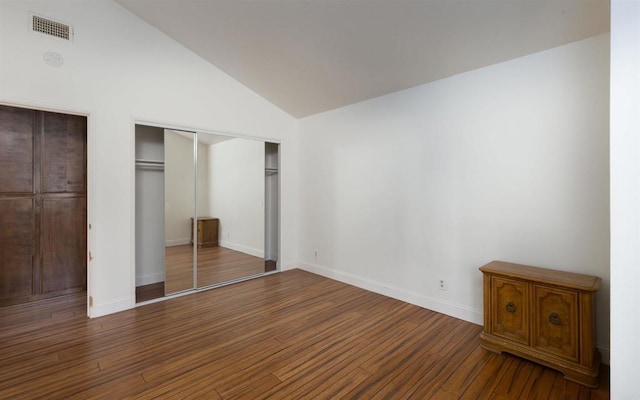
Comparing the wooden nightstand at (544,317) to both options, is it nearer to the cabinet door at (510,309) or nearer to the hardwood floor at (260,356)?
the cabinet door at (510,309)

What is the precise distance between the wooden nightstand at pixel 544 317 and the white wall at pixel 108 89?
381 cm

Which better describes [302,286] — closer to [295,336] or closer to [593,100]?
[295,336]

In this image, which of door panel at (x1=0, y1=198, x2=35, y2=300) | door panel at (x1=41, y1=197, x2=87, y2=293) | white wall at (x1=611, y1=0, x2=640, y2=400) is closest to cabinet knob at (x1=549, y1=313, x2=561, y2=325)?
white wall at (x1=611, y1=0, x2=640, y2=400)

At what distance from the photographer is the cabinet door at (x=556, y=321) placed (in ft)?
6.91

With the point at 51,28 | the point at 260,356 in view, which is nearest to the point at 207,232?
the point at 260,356

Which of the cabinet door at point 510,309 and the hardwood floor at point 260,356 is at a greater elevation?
the cabinet door at point 510,309

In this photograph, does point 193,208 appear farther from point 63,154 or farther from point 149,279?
point 63,154

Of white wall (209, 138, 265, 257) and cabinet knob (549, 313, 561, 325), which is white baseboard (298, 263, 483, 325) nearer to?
cabinet knob (549, 313, 561, 325)

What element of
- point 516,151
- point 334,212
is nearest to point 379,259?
point 334,212

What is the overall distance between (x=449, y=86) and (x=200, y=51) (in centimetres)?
313

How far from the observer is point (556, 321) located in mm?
2186

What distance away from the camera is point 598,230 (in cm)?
234

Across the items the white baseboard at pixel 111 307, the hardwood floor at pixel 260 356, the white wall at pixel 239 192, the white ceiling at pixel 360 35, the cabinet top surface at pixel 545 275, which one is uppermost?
the white ceiling at pixel 360 35

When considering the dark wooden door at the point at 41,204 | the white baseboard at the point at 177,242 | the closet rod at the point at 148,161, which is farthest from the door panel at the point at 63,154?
the white baseboard at the point at 177,242
